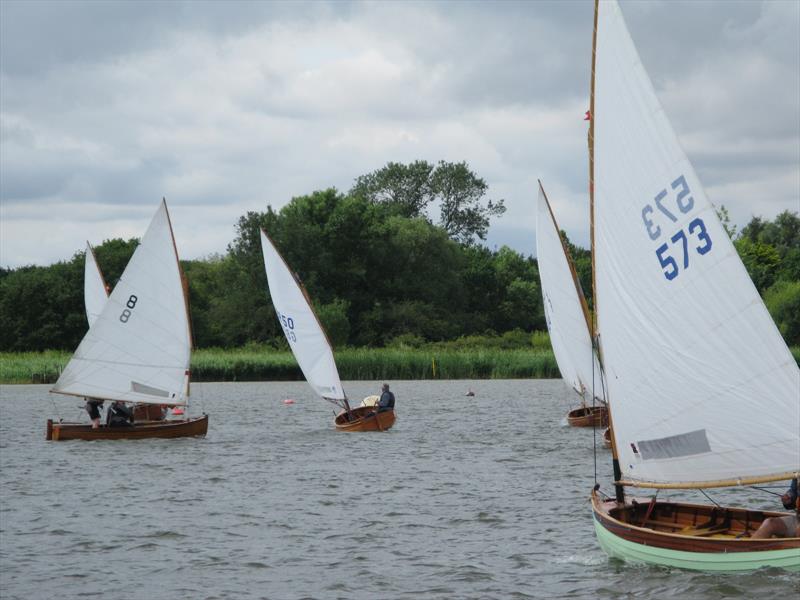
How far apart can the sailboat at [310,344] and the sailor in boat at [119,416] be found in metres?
5.94

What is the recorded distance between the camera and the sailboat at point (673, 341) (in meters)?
14.5

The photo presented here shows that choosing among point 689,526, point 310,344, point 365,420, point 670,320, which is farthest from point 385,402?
point 670,320

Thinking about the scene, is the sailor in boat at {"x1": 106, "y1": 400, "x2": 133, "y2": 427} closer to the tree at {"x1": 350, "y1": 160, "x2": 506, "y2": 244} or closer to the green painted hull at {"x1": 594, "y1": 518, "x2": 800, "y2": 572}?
the green painted hull at {"x1": 594, "y1": 518, "x2": 800, "y2": 572}

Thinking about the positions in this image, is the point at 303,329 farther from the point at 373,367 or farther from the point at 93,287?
the point at 373,367

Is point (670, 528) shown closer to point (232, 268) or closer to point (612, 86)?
point (612, 86)

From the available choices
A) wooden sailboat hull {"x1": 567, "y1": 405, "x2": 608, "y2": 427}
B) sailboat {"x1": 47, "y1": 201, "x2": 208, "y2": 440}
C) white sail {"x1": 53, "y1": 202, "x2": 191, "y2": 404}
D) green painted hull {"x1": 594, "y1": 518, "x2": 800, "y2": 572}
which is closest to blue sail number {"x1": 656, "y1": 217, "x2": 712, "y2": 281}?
green painted hull {"x1": 594, "y1": 518, "x2": 800, "y2": 572}

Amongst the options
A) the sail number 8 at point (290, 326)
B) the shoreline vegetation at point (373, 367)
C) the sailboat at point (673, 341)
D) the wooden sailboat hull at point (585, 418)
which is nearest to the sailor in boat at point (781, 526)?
the sailboat at point (673, 341)

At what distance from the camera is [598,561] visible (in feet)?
57.2

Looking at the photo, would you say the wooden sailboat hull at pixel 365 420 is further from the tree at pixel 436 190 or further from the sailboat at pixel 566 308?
the tree at pixel 436 190

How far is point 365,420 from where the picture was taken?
38969mm

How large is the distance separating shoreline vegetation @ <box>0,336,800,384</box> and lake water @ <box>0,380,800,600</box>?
86.9ft

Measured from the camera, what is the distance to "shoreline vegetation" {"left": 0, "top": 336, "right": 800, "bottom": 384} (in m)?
68.4

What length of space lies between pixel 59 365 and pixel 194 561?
53.8 metres

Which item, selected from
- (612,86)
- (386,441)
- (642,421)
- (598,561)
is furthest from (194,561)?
(386,441)
